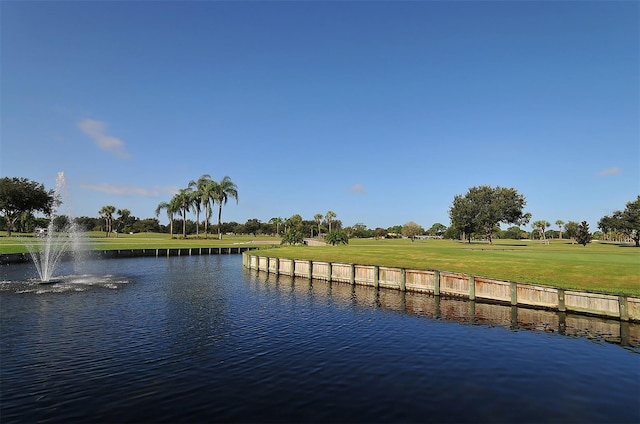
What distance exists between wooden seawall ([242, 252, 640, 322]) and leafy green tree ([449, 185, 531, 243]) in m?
80.5

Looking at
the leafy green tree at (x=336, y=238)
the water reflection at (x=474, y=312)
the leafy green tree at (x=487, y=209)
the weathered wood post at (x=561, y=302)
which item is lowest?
the water reflection at (x=474, y=312)

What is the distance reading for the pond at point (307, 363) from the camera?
37.1 feet

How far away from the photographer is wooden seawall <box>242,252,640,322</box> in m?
22.3

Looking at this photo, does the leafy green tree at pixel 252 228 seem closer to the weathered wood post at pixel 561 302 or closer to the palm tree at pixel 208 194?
the palm tree at pixel 208 194

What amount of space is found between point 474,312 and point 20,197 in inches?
4492

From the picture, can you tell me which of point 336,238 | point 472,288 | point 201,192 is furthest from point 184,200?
point 472,288

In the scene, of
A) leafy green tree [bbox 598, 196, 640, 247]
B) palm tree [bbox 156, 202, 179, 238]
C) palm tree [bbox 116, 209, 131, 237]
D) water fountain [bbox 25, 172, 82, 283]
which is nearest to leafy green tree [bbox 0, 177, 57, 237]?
water fountain [bbox 25, 172, 82, 283]

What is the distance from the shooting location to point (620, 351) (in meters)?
17.1

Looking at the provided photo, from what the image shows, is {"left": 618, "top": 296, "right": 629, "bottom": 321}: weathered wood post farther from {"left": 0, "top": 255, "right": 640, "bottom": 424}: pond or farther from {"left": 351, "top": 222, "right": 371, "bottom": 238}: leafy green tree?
{"left": 351, "top": 222, "right": 371, "bottom": 238}: leafy green tree

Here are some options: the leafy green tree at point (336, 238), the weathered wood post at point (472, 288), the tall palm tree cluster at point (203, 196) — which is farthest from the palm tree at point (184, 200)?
the weathered wood post at point (472, 288)

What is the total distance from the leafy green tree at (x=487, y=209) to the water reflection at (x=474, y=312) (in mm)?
83625

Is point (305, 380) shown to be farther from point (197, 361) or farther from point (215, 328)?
point (215, 328)

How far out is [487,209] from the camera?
353 feet

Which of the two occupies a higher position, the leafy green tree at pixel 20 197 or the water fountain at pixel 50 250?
the leafy green tree at pixel 20 197
